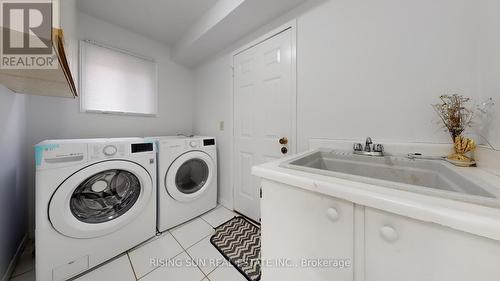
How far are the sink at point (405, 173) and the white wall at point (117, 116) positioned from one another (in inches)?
80.0

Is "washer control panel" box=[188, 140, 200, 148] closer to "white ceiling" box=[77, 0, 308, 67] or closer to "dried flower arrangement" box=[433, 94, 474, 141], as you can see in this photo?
"white ceiling" box=[77, 0, 308, 67]

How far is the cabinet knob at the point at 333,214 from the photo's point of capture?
0.46 m

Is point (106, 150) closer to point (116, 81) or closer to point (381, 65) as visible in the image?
point (116, 81)

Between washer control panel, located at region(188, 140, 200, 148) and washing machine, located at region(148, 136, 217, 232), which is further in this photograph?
washer control panel, located at region(188, 140, 200, 148)

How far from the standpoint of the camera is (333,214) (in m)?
0.46

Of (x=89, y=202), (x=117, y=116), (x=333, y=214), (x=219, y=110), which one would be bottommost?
(x=89, y=202)

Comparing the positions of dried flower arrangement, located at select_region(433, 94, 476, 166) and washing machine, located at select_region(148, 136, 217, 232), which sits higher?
dried flower arrangement, located at select_region(433, 94, 476, 166)

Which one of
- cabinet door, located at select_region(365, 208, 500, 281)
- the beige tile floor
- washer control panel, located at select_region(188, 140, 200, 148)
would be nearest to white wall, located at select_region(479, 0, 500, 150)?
cabinet door, located at select_region(365, 208, 500, 281)

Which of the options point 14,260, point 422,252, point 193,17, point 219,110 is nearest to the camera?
point 422,252

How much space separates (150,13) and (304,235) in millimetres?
2292

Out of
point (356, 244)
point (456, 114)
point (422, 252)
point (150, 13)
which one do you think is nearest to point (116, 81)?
point (150, 13)

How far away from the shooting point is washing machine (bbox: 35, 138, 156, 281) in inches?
36.6

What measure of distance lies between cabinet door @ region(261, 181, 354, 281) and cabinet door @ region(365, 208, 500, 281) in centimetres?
6

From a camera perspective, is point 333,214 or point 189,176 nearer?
point 333,214
